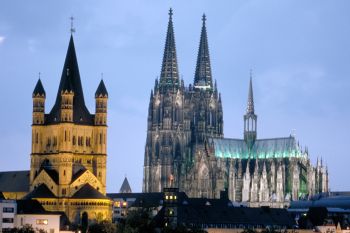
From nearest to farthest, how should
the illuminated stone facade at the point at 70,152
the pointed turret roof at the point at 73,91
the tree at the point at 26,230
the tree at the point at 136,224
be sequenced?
the tree at the point at 136,224
the tree at the point at 26,230
the illuminated stone facade at the point at 70,152
the pointed turret roof at the point at 73,91

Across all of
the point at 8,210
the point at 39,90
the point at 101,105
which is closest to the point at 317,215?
the point at 101,105

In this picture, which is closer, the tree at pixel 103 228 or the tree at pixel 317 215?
the tree at pixel 103 228

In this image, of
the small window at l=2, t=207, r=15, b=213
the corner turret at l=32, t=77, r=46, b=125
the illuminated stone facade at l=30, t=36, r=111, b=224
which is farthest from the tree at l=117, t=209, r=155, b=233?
the corner turret at l=32, t=77, r=46, b=125

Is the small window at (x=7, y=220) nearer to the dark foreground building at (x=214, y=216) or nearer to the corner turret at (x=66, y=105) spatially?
the dark foreground building at (x=214, y=216)

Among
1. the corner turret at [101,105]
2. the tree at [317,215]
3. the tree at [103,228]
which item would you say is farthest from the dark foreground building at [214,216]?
the corner turret at [101,105]

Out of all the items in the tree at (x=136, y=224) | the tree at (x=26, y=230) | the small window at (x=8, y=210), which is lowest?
the tree at (x=26, y=230)

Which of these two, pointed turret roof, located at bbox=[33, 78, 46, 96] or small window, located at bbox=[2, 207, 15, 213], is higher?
pointed turret roof, located at bbox=[33, 78, 46, 96]

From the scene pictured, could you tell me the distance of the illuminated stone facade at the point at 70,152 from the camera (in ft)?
493

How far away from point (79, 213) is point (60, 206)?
2839 millimetres

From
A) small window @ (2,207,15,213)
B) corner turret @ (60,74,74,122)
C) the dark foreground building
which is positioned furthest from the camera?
corner turret @ (60,74,74,122)

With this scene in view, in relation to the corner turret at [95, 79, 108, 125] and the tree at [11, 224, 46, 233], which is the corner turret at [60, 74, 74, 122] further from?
Answer: the tree at [11, 224, 46, 233]

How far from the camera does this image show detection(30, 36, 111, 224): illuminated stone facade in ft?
493

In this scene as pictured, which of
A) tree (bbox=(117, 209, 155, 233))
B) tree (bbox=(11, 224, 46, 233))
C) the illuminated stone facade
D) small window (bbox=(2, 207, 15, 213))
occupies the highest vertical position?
the illuminated stone facade

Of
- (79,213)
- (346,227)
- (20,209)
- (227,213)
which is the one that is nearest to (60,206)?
(79,213)
